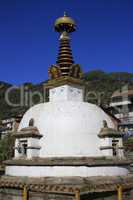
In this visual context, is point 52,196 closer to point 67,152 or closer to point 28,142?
point 67,152

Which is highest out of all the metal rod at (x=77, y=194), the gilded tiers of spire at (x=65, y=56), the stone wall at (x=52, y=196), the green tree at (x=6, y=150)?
the gilded tiers of spire at (x=65, y=56)

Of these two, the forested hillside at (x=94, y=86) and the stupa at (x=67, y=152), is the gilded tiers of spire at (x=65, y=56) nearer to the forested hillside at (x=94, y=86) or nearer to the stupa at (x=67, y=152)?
the stupa at (x=67, y=152)

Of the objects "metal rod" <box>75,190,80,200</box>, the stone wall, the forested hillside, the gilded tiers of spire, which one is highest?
the forested hillside

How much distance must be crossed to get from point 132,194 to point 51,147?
4.37 metres

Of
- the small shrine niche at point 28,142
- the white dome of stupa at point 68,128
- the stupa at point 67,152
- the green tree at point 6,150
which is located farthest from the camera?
the green tree at point 6,150

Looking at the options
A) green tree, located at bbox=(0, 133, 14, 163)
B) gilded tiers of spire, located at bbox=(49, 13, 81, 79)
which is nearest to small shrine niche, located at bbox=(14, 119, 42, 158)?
gilded tiers of spire, located at bbox=(49, 13, 81, 79)

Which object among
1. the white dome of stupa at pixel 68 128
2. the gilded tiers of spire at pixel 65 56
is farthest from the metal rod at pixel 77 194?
the gilded tiers of spire at pixel 65 56

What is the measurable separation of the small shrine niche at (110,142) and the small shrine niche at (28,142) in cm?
307

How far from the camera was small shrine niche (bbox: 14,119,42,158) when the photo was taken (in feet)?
46.9

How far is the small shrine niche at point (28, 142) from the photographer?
14289 millimetres

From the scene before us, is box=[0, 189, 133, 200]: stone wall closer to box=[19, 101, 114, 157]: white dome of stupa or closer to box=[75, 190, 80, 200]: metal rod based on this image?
box=[75, 190, 80, 200]: metal rod

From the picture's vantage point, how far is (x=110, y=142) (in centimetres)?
1457

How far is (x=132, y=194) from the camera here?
14.0 meters

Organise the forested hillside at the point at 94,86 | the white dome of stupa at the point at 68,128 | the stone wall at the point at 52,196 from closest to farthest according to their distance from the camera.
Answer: the stone wall at the point at 52,196 → the white dome of stupa at the point at 68,128 → the forested hillside at the point at 94,86
